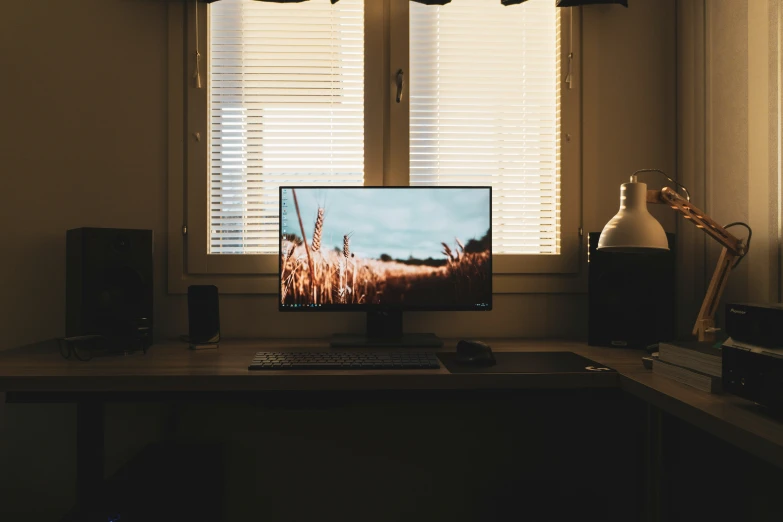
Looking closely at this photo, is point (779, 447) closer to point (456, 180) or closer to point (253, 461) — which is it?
point (456, 180)

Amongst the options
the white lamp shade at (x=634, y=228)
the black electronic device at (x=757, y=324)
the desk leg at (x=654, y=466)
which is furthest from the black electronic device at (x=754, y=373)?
the white lamp shade at (x=634, y=228)

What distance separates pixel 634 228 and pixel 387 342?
31.6 inches

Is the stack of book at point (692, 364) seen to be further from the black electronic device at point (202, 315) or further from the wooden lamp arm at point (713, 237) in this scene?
the black electronic device at point (202, 315)

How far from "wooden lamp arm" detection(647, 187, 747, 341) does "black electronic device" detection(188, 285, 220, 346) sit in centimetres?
135

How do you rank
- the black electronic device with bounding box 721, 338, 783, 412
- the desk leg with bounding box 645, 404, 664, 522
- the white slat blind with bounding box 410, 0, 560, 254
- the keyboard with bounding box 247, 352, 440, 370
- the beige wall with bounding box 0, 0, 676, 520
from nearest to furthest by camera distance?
the black electronic device with bounding box 721, 338, 783, 412 → the desk leg with bounding box 645, 404, 664, 522 → the keyboard with bounding box 247, 352, 440, 370 → the beige wall with bounding box 0, 0, 676, 520 → the white slat blind with bounding box 410, 0, 560, 254

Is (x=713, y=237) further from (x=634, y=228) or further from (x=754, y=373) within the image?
(x=754, y=373)

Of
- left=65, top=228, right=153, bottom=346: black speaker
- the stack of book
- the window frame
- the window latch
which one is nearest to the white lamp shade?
the stack of book

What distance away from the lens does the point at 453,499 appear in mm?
1781

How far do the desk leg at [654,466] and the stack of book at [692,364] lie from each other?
0.33 feet

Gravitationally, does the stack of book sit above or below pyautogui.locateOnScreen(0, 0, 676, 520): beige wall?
below

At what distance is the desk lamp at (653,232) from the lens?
4.10ft

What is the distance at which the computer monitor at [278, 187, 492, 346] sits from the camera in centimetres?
158

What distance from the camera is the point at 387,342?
1544mm

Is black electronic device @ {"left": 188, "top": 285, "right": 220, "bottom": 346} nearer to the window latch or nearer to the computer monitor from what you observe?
the computer monitor
